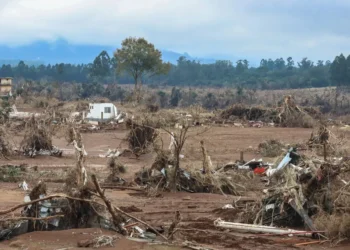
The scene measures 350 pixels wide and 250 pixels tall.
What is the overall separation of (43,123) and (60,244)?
14.6 m

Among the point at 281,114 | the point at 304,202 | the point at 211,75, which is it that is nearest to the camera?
the point at 304,202

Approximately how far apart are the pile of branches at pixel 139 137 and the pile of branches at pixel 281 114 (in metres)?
14.8

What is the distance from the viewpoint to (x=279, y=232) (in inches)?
411

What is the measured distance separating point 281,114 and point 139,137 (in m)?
17.1

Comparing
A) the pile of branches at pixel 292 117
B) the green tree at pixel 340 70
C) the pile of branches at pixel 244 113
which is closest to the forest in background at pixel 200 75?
the green tree at pixel 340 70

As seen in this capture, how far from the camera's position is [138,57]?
2203 inches

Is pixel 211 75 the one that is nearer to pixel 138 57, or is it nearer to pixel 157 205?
pixel 138 57

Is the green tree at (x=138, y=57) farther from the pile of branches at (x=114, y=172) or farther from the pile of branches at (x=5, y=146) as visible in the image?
the pile of branches at (x=114, y=172)

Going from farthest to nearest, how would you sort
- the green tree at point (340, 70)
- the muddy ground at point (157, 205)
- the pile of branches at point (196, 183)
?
1. the green tree at point (340, 70)
2. the pile of branches at point (196, 183)
3. the muddy ground at point (157, 205)

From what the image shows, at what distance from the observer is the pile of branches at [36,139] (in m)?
23.0

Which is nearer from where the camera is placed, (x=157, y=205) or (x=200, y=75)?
(x=157, y=205)

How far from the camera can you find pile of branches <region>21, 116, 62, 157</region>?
2297cm

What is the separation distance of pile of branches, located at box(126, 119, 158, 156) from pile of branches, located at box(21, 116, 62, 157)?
3.01m

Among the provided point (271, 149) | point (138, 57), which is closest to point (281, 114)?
point (271, 149)
